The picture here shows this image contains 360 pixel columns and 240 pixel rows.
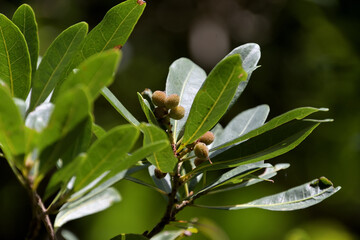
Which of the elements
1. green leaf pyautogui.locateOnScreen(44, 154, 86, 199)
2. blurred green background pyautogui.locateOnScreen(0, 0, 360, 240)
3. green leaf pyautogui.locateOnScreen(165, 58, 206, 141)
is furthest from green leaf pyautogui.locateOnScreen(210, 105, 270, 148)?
blurred green background pyautogui.locateOnScreen(0, 0, 360, 240)

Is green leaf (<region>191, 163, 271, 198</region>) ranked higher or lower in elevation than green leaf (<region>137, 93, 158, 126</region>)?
lower

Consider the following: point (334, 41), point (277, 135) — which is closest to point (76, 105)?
point (277, 135)

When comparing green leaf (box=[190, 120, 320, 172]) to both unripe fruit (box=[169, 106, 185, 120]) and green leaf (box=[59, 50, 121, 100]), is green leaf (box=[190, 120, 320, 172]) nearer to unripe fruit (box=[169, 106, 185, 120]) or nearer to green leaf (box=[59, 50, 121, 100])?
unripe fruit (box=[169, 106, 185, 120])

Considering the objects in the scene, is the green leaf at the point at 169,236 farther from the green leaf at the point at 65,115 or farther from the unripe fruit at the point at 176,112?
the green leaf at the point at 65,115

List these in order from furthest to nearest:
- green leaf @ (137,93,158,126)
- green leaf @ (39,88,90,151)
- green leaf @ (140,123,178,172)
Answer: green leaf @ (137,93,158,126) < green leaf @ (140,123,178,172) < green leaf @ (39,88,90,151)

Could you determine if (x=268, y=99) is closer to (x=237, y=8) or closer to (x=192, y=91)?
(x=237, y=8)

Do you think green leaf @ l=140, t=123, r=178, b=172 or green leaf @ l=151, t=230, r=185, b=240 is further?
green leaf @ l=151, t=230, r=185, b=240

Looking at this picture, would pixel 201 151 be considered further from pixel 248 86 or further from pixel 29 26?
pixel 248 86
